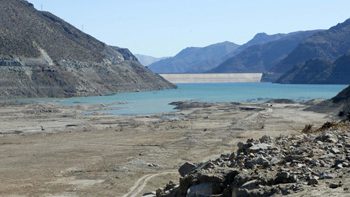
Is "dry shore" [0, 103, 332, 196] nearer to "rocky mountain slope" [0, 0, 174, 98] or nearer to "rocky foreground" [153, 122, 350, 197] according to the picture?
"rocky foreground" [153, 122, 350, 197]

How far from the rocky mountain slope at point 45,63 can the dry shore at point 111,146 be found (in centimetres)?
6180

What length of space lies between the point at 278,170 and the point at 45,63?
151 metres

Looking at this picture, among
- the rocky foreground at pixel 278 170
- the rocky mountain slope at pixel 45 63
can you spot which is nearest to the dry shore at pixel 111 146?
the rocky foreground at pixel 278 170

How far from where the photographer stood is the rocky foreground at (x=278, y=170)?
12.7 m

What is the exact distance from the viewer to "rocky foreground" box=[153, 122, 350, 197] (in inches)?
499

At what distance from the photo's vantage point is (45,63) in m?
160

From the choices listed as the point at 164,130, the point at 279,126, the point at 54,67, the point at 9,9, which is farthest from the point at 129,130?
the point at 9,9

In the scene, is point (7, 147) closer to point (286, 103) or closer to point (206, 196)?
point (206, 196)

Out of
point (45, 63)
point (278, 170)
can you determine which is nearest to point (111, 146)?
point (278, 170)

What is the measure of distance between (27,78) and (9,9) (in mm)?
43528

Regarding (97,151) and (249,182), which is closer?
(249,182)

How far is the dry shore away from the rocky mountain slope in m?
61.8

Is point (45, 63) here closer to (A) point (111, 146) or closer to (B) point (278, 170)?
(A) point (111, 146)

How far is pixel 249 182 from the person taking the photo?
13.5 metres
